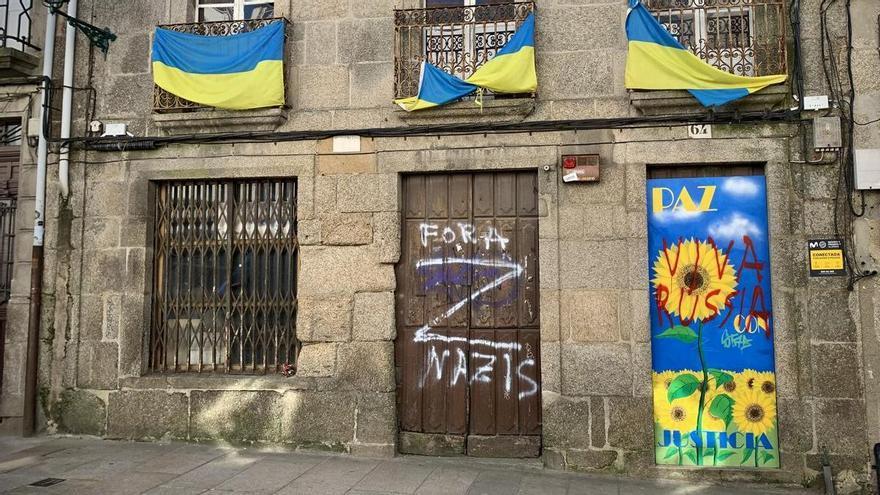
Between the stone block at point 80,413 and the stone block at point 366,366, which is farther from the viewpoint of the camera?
the stone block at point 80,413

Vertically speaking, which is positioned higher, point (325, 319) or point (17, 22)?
point (17, 22)

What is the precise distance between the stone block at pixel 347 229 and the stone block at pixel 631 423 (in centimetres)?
295

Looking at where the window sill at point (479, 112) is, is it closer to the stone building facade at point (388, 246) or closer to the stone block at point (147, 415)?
the stone building facade at point (388, 246)

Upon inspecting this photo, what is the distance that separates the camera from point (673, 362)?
19.9 feet

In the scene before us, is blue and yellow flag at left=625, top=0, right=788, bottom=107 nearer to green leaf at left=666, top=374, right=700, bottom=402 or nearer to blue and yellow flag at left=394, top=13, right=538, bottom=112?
blue and yellow flag at left=394, top=13, right=538, bottom=112

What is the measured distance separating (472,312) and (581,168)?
1795mm

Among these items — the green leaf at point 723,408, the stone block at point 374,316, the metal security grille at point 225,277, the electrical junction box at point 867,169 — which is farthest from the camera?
the metal security grille at point 225,277

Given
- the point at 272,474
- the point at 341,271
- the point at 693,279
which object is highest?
the point at 341,271

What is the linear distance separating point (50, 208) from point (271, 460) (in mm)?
3797

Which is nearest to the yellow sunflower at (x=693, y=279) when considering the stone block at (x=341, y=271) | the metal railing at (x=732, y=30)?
the metal railing at (x=732, y=30)

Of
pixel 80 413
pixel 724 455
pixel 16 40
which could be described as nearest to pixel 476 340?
pixel 724 455

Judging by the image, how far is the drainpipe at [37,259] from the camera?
6.77 metres

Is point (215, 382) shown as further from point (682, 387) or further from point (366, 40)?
point (682, 387)

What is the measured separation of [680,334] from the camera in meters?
6.07
